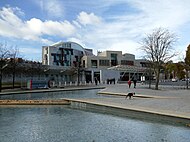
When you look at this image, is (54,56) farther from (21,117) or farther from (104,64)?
(21,117)

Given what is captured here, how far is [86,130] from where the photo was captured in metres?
10.3

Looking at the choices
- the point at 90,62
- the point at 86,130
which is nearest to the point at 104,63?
the point at 90,62

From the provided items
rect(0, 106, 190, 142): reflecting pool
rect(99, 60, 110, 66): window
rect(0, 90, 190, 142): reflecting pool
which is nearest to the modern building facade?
rect(99, 60, 110, 66): window

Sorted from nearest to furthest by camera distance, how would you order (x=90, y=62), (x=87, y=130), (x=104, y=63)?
(x=87, y=130) < (x=90, y=62) < (x=104, y=63)

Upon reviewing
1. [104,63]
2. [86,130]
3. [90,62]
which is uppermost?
[90,62]

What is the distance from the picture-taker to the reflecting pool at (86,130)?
9.07 metres

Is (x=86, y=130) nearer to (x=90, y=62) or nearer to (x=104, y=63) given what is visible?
(x=90, y=62)

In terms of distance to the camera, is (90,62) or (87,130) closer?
(87,130)

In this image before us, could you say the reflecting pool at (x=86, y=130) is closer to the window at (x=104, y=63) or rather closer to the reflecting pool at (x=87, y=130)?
the reflecting pool at (x=87, y=130)

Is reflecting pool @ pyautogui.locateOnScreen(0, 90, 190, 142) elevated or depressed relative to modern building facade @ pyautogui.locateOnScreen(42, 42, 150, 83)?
depressed

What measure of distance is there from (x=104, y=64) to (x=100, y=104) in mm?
78294

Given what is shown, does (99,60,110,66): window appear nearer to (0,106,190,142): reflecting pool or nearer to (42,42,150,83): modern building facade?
(42,42,150,83): modern building facade

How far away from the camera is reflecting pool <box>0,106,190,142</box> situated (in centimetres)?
907

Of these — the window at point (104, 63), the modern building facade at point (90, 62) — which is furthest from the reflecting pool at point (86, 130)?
the window at point (104, 63)
